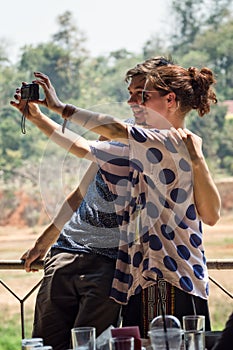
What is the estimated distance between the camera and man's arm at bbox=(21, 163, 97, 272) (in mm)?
2502

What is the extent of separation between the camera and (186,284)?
7.48 ft

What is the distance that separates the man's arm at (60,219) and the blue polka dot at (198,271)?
1.35 feet

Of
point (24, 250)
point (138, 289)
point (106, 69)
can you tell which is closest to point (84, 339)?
point (138, 289)

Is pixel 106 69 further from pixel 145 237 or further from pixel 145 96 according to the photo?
pixel 145 237

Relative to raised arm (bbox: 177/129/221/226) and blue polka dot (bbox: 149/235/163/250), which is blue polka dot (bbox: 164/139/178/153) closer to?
raised arm (bbox: 177/129/221/226)

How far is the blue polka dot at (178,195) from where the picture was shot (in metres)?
2.29

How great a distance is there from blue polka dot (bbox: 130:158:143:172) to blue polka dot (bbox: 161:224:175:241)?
0.16m

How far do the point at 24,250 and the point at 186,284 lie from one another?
813 inches

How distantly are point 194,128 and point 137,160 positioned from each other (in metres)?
21.2

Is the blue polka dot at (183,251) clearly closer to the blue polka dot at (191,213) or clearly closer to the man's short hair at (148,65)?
the blue polka dot at (191,213)

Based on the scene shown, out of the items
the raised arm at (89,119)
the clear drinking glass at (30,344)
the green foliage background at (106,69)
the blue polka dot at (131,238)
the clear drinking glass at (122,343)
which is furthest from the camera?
the green foliage background at (106,69)

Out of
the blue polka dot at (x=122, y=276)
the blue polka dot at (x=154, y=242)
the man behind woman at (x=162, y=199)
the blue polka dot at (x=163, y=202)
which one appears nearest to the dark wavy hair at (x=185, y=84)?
the man behind woman at (x=162, y=199)

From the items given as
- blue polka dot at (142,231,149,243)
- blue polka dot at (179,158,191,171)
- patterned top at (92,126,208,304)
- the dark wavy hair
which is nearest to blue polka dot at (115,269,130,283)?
patterned top at (92,126,208,304)

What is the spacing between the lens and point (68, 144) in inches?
95.6
